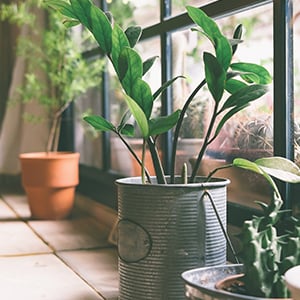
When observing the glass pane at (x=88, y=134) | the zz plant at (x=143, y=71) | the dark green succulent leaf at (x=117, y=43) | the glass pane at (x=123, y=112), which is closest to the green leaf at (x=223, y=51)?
the zz plant at (x=143, y=71)

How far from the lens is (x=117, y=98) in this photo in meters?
2.92

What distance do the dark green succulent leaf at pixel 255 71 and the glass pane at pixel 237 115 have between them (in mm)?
253

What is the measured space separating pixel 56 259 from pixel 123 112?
95 centimetres

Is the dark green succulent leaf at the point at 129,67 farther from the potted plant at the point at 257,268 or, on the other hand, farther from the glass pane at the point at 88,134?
the glass pane at the point at 88,134

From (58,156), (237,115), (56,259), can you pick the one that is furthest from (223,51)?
(58,156)

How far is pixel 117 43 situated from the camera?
1.42 meters

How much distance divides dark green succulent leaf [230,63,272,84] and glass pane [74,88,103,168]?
5.48 feet

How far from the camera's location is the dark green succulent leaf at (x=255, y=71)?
1417 millimetres

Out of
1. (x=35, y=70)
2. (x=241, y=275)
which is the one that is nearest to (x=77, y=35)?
(x=35, y=70)

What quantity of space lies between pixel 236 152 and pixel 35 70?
2115mm

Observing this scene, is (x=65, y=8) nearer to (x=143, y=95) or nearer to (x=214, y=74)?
(x=143, y=95)

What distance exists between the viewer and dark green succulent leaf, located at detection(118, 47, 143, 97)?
1381mm

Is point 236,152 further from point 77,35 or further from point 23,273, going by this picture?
point 77,35

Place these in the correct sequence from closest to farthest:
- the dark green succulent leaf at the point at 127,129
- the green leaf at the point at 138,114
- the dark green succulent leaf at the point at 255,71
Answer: the green leaf at the point at 138,114
the dark green succulent leaf at the point at 255,71
the dark green succulent leaf at the point at 127,129
